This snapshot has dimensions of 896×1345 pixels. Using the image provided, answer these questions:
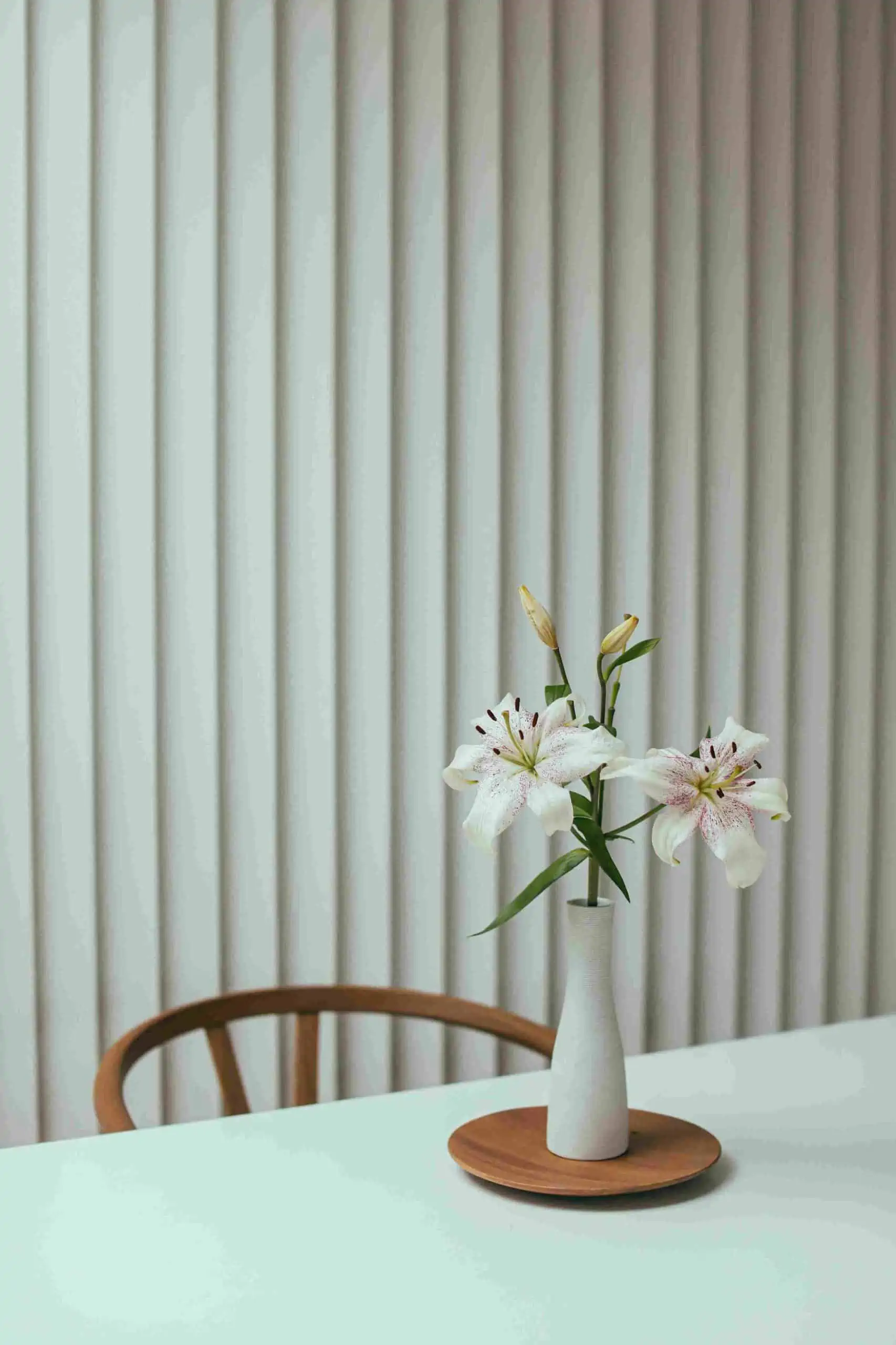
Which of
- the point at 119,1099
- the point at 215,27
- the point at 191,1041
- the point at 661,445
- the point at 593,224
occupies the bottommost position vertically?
the point at 191,1041

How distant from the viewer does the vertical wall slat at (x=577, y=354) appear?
6.48ft

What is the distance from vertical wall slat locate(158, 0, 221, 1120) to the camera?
178cm

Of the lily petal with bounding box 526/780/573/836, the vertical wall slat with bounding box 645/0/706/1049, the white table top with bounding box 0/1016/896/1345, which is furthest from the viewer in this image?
the vertical wall slat with bounding box 645/0/706/1049

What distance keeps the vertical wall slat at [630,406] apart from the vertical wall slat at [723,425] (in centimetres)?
11

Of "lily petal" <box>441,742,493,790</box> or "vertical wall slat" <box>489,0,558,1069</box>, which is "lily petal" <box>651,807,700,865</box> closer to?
"lily petal" <box>441,742,493,790</box>

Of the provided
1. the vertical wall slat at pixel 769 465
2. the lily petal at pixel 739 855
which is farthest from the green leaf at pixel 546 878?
the vertical wall slat at pixel 769 465

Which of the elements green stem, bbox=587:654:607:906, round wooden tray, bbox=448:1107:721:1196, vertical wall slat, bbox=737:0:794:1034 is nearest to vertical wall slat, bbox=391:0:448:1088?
vertical wall slat, bbox=737:0:794:1034

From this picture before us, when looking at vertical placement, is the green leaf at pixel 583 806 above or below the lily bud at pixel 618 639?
below

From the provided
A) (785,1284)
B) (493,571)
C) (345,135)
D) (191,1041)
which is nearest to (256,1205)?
(785,1284)

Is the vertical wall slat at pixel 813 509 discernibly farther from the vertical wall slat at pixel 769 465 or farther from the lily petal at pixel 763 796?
the lily petal at pixel 763 796

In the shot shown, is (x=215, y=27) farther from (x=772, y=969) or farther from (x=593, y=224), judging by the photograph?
(x=772, y=969)

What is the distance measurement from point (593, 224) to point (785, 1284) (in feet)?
5.07

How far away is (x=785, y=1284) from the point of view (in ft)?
3.06

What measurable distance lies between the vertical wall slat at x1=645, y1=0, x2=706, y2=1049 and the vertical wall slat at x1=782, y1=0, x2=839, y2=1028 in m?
0.20
